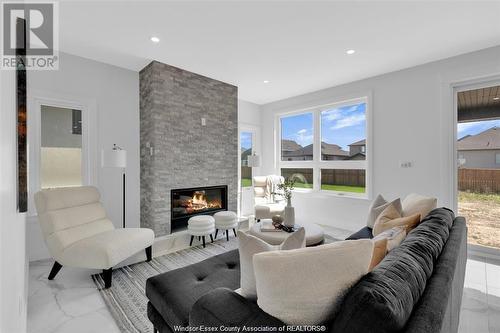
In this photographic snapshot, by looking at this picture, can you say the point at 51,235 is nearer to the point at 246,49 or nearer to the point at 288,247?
the point at 288,247

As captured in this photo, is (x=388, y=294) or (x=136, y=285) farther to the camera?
(x=136, y=285)

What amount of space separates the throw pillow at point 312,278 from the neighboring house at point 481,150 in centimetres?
351

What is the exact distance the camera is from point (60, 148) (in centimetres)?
321

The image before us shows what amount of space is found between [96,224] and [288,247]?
2.51m

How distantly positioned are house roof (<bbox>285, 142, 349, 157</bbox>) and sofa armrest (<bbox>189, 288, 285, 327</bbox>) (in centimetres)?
401

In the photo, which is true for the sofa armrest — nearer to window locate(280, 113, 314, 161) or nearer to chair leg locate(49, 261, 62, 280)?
chair leg locate(49, 261, 62, 280)

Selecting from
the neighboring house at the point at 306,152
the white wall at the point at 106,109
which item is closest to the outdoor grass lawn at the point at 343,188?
→ the neighboring house at the point at 306,152

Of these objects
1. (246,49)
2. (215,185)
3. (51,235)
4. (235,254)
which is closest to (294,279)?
(235,254)

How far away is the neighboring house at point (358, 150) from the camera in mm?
4227

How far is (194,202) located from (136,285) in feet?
6.01

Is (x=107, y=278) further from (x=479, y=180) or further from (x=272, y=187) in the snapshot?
(x=479, y=180)

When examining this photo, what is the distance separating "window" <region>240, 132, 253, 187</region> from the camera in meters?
5.45

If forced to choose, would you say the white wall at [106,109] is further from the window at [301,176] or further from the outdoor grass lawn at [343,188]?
the outdoor grass lawn at [343,188]

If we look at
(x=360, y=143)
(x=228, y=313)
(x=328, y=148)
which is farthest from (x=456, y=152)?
(x=228, y=313)
